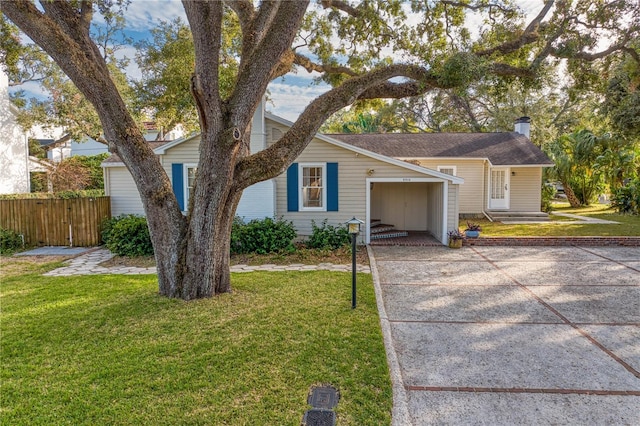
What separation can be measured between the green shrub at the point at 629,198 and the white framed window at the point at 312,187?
51.1ft

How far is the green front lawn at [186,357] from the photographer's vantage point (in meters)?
3.04

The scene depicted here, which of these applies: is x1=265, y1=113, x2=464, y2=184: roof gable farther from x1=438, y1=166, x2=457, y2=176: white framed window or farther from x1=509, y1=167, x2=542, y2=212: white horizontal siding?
x1=509, y1=167, x2=542, y2=212: white horizontal siding

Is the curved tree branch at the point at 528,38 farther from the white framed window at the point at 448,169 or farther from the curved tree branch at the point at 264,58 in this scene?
the white framed window at the point at 448,169

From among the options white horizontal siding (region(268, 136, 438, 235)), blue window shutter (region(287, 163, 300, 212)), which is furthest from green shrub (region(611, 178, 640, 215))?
blue window shutter (region(287, 163, 300, 212))

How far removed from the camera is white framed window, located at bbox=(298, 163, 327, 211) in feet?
37.2

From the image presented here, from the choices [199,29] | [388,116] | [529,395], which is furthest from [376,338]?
[388,116]

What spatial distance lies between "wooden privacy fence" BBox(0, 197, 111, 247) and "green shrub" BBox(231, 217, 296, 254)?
493cm

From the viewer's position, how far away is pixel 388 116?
1149 inches

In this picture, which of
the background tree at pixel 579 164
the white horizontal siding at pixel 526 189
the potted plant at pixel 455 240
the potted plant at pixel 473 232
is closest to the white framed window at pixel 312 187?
the potted plant at pixel 455 240

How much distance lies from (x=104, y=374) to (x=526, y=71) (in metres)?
8.93

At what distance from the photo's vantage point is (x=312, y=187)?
11.5 meters

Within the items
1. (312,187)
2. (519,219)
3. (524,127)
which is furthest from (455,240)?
(524,127)

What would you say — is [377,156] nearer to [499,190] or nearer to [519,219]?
[519,219]

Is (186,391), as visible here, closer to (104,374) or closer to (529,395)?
(104,374)
